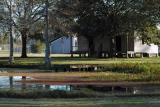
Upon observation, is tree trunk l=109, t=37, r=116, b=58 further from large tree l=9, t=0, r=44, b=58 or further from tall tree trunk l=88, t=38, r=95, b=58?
large tree l=9, t=0, r=44, b=58

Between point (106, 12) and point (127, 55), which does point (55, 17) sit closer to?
point (106, 12)

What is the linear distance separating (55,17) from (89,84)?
68.2ft

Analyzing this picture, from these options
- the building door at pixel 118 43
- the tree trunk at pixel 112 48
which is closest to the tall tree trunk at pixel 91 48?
the tree trunk at pixel 112 48

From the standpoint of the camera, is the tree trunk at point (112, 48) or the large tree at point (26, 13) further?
the tree trunk at point (112, 48)

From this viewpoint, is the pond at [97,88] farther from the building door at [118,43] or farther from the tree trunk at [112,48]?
the building door at [118,43]

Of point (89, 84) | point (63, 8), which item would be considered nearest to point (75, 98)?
point (89, 84)

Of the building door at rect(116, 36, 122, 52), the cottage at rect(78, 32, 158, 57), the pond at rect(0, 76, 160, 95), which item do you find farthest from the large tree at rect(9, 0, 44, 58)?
the pond at rect(0, 76, 160, 95)

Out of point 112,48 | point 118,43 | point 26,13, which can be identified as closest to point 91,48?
point 112,48

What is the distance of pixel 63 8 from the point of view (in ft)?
158

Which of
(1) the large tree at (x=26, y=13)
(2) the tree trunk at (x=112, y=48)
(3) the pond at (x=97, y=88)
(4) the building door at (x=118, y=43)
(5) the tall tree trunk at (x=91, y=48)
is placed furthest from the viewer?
(4) the building door at (x=118, y=43)

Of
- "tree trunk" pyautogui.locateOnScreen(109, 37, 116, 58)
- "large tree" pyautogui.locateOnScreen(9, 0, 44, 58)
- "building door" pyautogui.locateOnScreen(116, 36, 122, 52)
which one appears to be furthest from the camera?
"building door" pyautogui.locateOnScreen(116, 36, 122, 52)

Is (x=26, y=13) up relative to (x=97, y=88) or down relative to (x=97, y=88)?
up

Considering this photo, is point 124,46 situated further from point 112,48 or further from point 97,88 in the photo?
point 97,88

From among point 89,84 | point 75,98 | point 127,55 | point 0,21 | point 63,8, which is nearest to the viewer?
point 75,98
